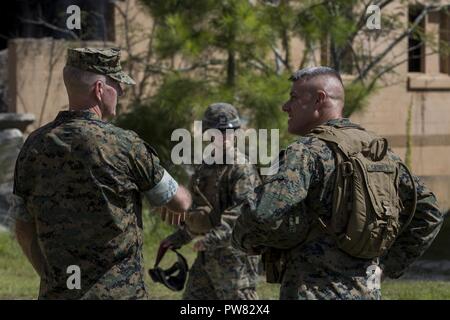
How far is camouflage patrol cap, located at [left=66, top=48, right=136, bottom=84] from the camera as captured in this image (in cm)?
447

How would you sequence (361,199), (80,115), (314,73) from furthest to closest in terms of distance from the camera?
(314,73)
(80,115)
(361,199)

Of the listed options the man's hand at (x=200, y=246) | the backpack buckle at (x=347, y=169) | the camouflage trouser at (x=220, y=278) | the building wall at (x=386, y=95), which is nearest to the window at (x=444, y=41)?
the building wall at (x=386, y=95)

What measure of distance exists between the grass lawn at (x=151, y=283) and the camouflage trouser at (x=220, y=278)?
2134 mm

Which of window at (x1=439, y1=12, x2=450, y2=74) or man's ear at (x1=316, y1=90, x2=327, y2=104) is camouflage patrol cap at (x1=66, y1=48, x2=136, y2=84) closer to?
man's ear at (x1=316, y1=90, x2=327, y2=104)

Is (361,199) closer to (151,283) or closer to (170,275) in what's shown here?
(170,275)

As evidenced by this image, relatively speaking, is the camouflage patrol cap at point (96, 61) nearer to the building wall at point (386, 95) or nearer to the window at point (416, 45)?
the building wall at point (386, 95)

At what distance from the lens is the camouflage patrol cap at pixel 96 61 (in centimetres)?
447

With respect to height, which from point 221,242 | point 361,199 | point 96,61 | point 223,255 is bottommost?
point 223,255

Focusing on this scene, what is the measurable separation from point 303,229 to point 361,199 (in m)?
0.27

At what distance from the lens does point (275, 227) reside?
4289 millimetres

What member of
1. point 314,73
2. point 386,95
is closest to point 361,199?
point 314,73

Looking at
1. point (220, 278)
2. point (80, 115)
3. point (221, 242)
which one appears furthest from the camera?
point (220, 278)

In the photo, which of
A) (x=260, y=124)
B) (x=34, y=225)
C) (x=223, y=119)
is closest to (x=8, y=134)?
(x=260, y=124)

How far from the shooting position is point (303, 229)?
14.3 ft
